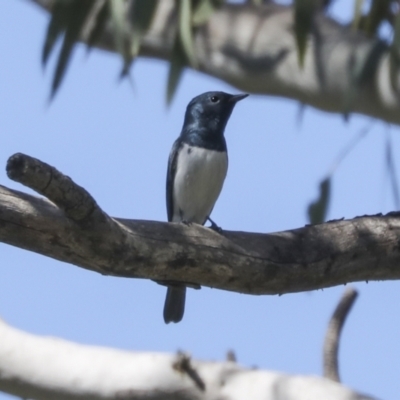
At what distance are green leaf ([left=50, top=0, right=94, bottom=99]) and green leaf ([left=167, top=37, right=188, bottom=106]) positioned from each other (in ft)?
1.21

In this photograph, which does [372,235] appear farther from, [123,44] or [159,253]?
[123,44]

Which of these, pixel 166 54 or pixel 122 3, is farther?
pixel 166 54

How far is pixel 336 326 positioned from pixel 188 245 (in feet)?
2.62

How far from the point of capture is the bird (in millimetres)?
4613

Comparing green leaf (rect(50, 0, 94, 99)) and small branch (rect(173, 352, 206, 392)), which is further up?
green leaf (rect(50, 0, 94, 99))

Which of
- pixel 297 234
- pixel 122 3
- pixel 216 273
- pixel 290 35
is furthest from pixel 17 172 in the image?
pixel 290 35

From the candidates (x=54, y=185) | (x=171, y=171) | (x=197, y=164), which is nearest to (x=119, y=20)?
(x=197, y=164)

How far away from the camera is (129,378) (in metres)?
3.63

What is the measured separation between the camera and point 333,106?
13.4ft

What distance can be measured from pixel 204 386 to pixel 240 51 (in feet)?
4.59

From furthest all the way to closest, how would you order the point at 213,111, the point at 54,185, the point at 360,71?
the point at 213,111 → the point at 360,71 → the point at 54,185

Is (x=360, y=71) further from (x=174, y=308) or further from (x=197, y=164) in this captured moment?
(x=174, y=308)

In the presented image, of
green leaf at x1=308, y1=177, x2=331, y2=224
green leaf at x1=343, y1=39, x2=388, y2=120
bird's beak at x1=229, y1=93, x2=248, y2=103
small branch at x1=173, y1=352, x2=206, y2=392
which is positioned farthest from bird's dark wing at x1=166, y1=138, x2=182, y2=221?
small branch at x1=173, y1=352, x2=206, y2=392

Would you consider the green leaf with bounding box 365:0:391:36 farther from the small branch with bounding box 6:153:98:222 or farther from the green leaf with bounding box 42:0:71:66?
the small branch with bounding box 6:153:98:222
